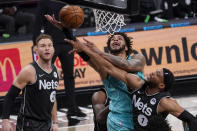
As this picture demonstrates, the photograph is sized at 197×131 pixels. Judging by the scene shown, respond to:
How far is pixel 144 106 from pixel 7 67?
5.05 metres

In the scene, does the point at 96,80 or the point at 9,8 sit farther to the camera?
the point at 9,8

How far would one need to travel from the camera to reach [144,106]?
5438mm

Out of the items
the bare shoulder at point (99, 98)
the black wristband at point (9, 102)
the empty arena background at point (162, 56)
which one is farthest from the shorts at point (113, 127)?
the empty arena background at point (162, 56)

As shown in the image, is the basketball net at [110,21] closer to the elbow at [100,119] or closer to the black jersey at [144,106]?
the elbow at [100,119]

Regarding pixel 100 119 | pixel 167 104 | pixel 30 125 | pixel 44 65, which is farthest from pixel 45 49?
pixel 167 104

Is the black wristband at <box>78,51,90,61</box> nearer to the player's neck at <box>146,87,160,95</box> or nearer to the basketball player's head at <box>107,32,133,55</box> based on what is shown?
the basketball player's head at <box>107,32,133,55</box>

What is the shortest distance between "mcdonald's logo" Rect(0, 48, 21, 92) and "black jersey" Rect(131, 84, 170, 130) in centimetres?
488

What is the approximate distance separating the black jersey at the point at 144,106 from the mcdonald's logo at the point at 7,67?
16.0 ft

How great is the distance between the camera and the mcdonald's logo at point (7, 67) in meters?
9.97

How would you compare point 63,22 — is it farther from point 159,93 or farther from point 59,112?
point 59,112

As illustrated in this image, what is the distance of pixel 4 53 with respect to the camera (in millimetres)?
9992

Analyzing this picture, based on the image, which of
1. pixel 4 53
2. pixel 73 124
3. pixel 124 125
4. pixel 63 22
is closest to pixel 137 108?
pixel 124 125

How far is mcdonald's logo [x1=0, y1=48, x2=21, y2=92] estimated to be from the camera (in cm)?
997

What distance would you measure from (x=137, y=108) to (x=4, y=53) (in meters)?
5.05
